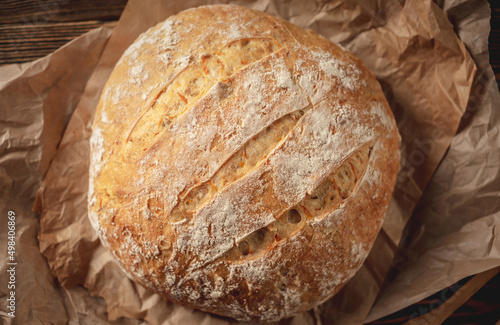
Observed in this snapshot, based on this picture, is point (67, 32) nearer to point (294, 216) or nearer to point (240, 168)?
point (240, 168)

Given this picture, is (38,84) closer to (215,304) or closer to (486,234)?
(215,304)

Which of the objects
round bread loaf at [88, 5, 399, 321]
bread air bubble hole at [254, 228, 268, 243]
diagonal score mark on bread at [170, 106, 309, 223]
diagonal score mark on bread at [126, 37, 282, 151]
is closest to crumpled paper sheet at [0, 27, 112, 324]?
round bread loaf at [88, 5, 399, 321]

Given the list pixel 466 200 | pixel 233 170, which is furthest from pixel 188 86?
pixel 466 200

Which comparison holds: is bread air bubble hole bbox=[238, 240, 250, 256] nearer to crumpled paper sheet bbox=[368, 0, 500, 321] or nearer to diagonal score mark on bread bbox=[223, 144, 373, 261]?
diagonal score mark on bread bbox=[223, 144, 373, 261]

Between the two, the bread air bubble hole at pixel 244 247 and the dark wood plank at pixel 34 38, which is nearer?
the bread air bubble hole at pixel 244 247

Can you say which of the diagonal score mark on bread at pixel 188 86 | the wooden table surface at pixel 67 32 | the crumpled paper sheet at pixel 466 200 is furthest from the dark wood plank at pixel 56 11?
the crumpled paper sheet at pixel 466 200

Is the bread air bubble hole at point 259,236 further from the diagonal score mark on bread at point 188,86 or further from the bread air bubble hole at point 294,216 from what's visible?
the diagonal score mark on bread at point 188,86

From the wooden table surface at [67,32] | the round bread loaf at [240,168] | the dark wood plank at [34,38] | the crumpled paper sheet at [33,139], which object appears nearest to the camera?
the round bread loaf at [240,168]

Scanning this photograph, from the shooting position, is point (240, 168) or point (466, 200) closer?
point (240, 168)

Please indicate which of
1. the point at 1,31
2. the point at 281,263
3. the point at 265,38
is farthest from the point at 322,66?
the point at 1,31
